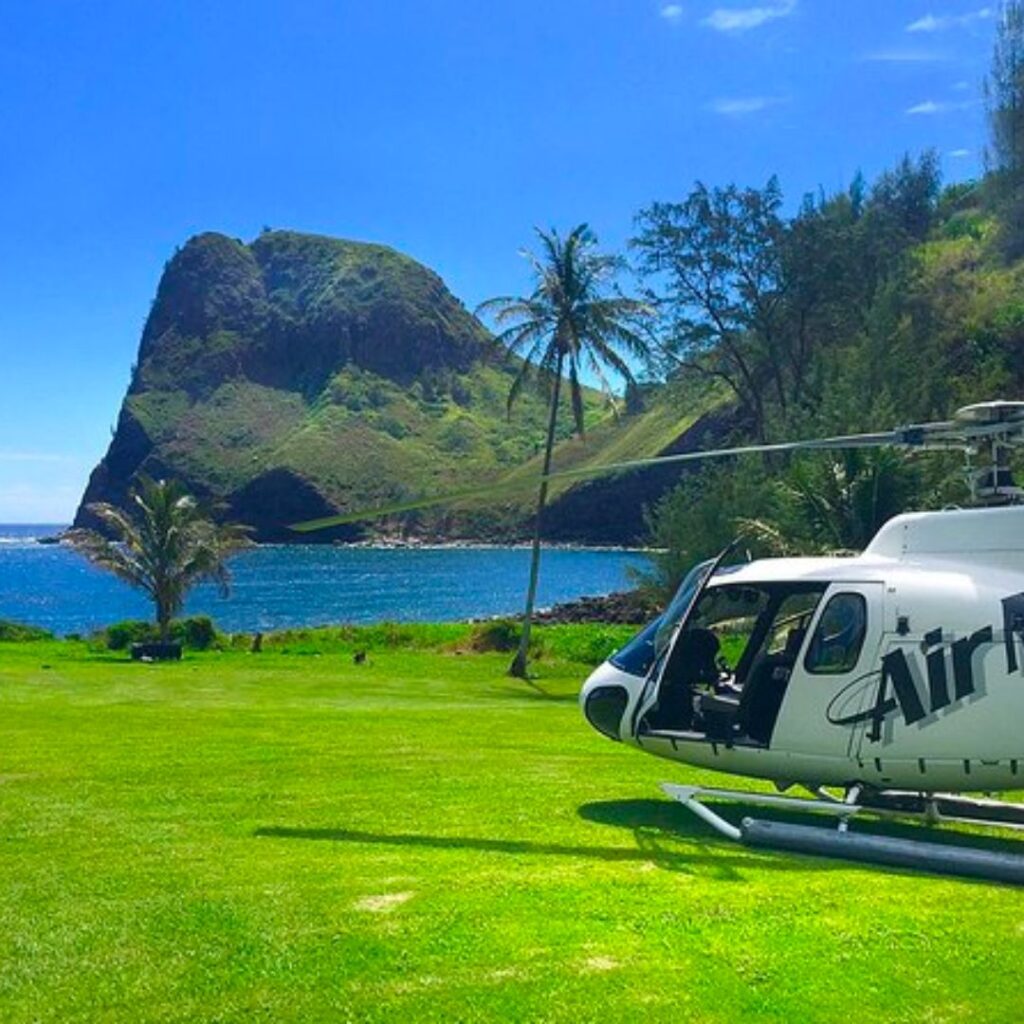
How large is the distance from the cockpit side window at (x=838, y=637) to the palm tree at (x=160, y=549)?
31340 mm

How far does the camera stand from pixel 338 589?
104500 millimetres

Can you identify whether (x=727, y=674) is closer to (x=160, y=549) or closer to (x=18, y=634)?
(x=160, y=549)

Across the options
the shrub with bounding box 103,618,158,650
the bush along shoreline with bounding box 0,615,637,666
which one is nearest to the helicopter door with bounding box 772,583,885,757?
the bush along shoreline with bounding box 0,615,637,666

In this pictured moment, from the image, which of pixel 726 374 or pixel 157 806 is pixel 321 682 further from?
pixel 726 374

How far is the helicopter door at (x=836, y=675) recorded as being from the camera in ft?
28.9

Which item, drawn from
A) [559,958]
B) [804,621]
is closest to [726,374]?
[804,621]

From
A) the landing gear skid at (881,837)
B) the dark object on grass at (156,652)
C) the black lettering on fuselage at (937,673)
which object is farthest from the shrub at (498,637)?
the black lettering on fuselage at (937,673)

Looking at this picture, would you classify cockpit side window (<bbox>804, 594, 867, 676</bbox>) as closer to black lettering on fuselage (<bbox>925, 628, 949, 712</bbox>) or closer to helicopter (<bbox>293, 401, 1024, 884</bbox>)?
helicopter (<bbox>293, 401, 1024, 884</bbox>)

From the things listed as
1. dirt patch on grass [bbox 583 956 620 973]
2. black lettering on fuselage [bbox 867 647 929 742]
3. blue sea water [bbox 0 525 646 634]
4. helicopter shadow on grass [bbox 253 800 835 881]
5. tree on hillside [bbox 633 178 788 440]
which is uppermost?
tree on hillside [bbox 633 178 788 440]

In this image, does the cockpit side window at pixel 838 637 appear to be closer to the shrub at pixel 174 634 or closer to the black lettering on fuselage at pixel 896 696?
the black lettering on fuselage at pixel 896 696

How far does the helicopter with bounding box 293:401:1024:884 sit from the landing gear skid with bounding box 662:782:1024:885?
15 millimetres

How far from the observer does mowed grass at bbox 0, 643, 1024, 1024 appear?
5.30m

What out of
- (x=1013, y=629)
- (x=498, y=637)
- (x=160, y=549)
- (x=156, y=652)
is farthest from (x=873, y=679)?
(x=160, y=549)

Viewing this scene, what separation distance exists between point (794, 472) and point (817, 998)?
79.4 feet
